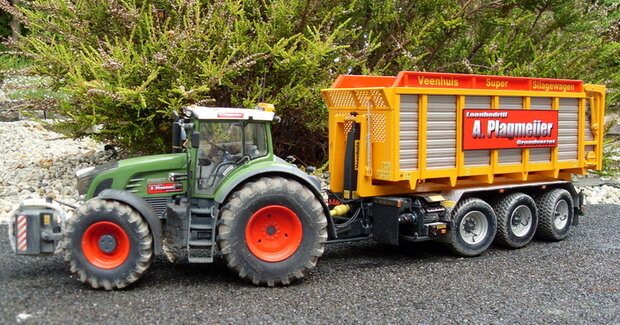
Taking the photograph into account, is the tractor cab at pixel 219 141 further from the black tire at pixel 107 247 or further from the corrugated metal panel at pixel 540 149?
the corrugated metal panel at pixel 540 149

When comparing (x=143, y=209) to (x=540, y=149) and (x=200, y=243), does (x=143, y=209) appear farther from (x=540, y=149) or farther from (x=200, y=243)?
(x=540, y=149)

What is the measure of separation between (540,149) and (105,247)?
5.73 metres

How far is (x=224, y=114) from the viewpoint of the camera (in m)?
6.28

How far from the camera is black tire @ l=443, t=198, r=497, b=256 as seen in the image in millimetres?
7445

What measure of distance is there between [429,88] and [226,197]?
273 cm

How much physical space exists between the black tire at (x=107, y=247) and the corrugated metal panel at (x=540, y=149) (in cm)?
518

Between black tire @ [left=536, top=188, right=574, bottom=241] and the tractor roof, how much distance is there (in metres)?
4.36

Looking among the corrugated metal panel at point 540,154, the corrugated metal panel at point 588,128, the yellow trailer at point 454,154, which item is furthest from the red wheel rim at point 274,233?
the corrugated metal panel at point 588,128

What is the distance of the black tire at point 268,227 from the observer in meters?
6.02

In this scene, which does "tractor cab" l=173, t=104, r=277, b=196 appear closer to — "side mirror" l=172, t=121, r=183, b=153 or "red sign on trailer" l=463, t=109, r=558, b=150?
"side mirror" l=172, t=121, r=183, b=153

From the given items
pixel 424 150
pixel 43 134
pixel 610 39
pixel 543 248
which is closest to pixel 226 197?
pixel 424 150

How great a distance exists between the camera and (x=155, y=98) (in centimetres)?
966

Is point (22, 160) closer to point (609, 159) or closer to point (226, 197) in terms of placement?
point (226, 197)

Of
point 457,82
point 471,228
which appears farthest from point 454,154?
point 471,228
